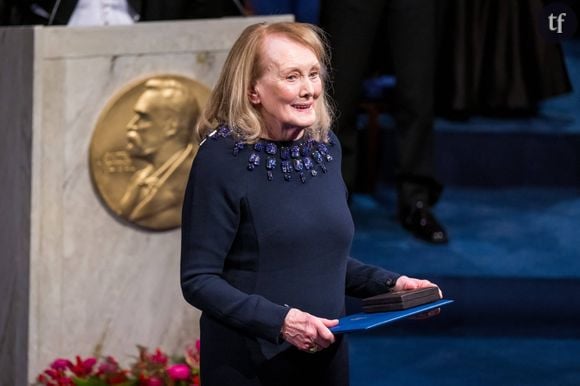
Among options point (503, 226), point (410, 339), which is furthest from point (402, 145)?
point (410, 339)

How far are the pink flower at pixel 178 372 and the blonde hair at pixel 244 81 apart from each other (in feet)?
4.30

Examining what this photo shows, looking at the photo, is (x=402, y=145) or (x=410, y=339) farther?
(x=402, y=145)

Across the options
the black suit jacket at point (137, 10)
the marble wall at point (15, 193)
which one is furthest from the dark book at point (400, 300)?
the black suit jacket at point (137, 10)

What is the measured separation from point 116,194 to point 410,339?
3.91 ft

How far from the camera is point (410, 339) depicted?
409 centimetres

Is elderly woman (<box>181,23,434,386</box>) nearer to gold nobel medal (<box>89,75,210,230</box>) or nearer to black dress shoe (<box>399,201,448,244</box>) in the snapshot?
gold nobel medal (<box>89,75,210,230</box>)

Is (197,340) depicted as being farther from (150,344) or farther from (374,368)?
(374,368)

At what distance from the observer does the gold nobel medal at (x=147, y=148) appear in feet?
11.1

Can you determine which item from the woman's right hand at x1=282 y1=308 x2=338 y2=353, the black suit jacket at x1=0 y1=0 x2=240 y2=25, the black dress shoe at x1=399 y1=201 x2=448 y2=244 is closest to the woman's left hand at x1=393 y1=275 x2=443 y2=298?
the woman's right hand at x1=282 y1=308 x2=338 y2=353

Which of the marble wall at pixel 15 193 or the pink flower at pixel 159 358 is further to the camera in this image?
the pink flower at pixel 159 358

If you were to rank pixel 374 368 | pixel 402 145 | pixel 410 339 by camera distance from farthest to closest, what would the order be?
pixel 402 145, pixel 410 339, pixel 374 368

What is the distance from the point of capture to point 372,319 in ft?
6.82

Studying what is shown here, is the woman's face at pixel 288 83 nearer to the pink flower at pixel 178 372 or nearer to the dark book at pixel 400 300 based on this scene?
the dark book at pixel 400 300

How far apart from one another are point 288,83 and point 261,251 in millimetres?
299
